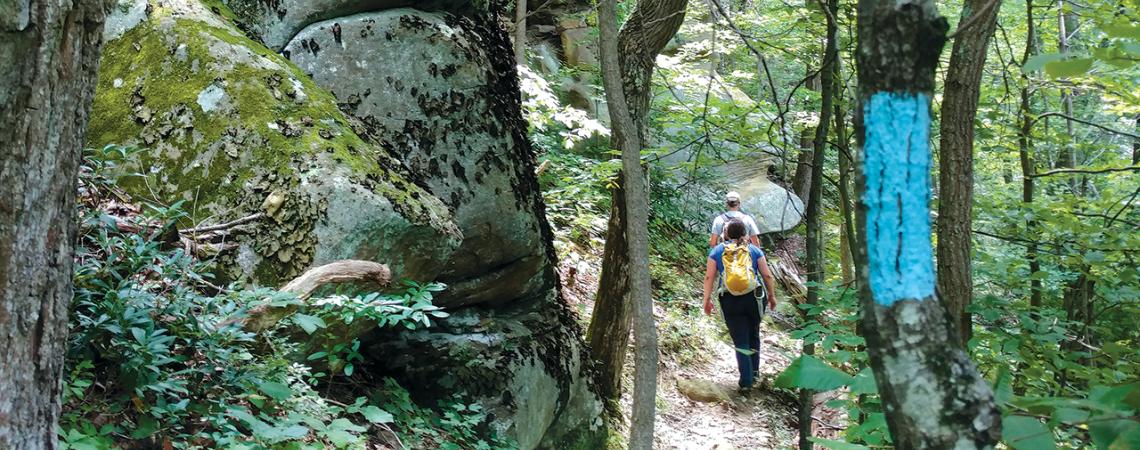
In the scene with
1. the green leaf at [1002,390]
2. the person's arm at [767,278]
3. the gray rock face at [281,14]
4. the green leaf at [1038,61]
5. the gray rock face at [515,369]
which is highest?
the gray rock face at [281,14]

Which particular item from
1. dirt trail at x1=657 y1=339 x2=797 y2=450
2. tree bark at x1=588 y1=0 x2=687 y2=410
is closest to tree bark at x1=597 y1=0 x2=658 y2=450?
tree bark at x1=588 y1=0 x2=687 y2=410

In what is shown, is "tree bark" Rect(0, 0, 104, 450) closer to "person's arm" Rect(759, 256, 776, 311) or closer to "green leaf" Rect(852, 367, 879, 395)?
"green leaf" Rect(852, 367, 879, 395)

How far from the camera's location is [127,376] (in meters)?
2.41

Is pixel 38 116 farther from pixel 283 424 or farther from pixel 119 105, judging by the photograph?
pixel 119 105

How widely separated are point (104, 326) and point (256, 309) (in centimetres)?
→ 53

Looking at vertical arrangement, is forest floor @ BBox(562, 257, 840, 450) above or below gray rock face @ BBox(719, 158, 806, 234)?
below

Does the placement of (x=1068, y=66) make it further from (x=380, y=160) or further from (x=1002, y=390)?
(x=380, y=160)

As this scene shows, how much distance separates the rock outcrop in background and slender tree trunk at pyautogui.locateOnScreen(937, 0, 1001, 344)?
256 centimetres

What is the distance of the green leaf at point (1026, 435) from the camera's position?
1.36m

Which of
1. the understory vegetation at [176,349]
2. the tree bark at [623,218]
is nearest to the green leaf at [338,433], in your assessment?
the understory vegetation at [176,349]

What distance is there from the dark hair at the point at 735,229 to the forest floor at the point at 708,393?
1065mm

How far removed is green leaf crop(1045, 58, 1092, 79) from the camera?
1.30 metres

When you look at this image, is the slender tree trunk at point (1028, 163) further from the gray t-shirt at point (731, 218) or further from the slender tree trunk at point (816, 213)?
the gray t-shirt at point (731, 218)

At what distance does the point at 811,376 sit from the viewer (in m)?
1.61
